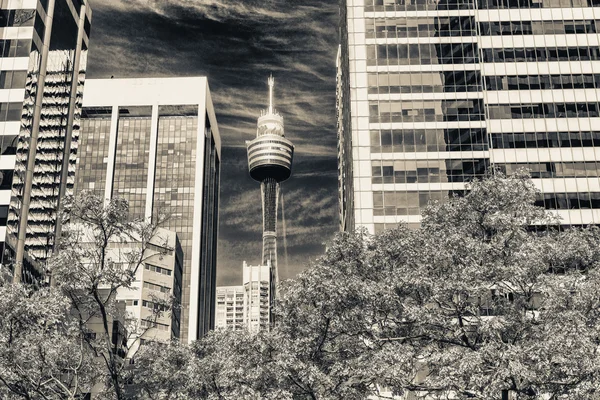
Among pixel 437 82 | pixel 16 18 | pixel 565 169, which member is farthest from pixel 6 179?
pixel 565 169

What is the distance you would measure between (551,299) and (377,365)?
7422 mm

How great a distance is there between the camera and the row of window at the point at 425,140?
75750 millimetres

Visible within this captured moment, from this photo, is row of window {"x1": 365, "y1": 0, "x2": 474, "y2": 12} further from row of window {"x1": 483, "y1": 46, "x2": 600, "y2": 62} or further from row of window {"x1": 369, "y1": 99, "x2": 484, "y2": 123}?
row of window {"x1": 369, "y1": 99, "x2": 484, "y2": 123}

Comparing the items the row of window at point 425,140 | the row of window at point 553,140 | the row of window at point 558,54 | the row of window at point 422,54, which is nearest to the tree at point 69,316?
the row of window at point 425,140

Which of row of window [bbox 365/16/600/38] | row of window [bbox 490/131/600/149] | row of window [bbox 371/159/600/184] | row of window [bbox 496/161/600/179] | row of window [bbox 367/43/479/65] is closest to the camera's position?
row of window [bbox 496/161/600/179]

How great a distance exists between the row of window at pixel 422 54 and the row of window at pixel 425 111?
4.92m

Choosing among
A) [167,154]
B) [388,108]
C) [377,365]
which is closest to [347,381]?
[377,365]

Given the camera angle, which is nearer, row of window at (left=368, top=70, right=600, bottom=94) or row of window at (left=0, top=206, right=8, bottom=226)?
row of window at (left=0, top=206, right=8, bottom=226)

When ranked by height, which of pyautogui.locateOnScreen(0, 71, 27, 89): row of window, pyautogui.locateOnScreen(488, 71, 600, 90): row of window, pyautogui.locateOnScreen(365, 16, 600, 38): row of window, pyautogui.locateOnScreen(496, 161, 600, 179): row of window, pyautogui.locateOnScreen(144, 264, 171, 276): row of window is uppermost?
pyautogui.locateOnScreen(365, 16, 600, 38): row of window

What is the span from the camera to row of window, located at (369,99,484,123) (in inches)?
3017

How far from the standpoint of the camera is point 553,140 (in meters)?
73.7

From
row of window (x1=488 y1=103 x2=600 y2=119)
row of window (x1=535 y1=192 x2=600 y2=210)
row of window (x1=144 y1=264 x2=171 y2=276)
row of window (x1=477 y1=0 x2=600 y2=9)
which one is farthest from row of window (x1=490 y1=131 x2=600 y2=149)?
row of window (x1=144 y1=264 x2=171 y2=276)

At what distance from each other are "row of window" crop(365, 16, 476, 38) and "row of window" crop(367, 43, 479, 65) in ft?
4.53

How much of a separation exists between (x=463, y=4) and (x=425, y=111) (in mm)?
14160
